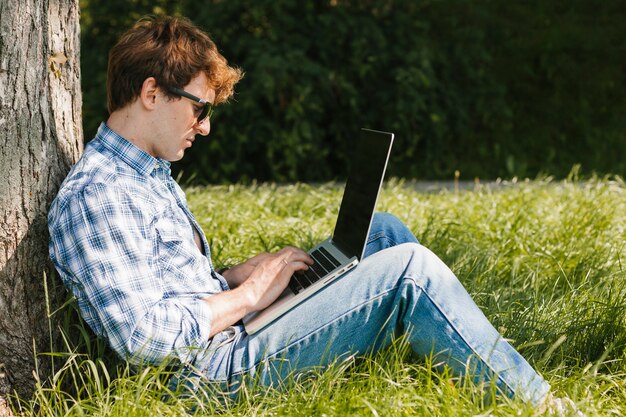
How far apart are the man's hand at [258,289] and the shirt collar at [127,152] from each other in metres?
0.46

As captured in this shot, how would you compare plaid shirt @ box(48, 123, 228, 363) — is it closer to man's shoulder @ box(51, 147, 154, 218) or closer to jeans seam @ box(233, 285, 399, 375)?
man's shoulder @ box(51, 147, 154, 218)

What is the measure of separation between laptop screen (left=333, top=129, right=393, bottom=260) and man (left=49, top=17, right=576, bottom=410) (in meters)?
0.20

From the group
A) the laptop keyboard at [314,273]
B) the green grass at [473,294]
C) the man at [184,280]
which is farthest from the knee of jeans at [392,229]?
the man at [184,280]

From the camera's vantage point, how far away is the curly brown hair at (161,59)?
103 inches

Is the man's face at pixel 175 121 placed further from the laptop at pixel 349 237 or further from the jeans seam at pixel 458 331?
the jeans seam at pixel 458 331

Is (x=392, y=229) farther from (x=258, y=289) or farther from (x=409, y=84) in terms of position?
(x=409, y=84)

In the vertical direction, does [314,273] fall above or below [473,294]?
above

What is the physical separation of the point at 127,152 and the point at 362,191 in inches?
32.5

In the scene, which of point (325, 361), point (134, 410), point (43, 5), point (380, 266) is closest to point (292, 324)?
point (325, 361)

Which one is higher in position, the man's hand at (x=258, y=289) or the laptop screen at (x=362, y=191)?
the laptop screen at (x=362, y=191)

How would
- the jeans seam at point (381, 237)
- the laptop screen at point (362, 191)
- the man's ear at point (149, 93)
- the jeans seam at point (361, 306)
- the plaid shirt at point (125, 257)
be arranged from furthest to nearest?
the jeans seam at point (381, 237)
the laptop screen at point (362, 191)
the man's ear at point (149, 93)
the jeans seam at point (361, 306)
the plaid shirt at point (125, 257)

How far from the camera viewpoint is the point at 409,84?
7.90 m

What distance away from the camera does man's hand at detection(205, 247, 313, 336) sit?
259 cm

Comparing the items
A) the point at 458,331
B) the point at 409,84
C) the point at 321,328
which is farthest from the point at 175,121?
the point at 409,84
